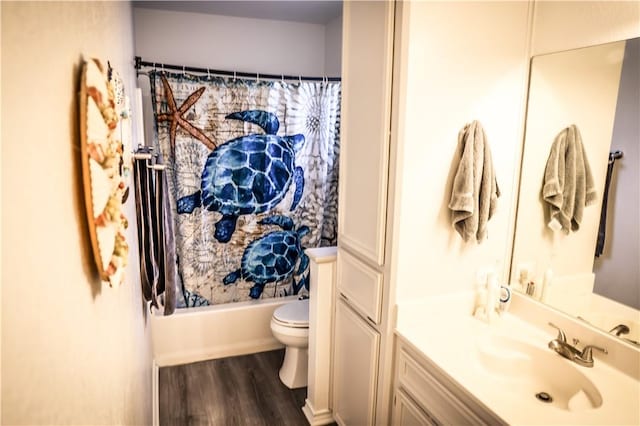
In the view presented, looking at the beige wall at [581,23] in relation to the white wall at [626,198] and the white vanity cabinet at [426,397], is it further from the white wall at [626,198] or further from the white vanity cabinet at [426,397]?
the white vanity cabinet at [426,397]

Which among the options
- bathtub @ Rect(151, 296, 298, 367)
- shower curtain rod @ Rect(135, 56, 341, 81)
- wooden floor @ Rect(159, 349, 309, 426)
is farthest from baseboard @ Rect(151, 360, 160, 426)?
shower curtain rod @ Rect(135, 56, 341, 81)

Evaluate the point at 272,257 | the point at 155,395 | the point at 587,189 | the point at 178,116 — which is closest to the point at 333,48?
the point at 178,116

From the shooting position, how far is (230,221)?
3131 mm

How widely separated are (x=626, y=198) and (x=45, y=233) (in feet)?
5.78

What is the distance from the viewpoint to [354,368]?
2.12 m

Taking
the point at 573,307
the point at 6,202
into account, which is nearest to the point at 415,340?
the point at 573,307

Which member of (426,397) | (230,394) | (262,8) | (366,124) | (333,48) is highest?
(262,8)

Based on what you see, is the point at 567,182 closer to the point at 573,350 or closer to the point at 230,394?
the point at 573,350

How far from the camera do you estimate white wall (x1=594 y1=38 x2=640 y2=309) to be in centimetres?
147

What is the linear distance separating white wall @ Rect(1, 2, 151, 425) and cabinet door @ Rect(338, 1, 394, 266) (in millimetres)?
1166

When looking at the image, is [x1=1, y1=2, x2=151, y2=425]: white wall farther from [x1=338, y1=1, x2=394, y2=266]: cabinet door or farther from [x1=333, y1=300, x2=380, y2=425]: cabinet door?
[x1=333, y1=300, x2=380, y2=425]: cabinet door

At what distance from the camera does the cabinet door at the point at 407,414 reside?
1629 mm

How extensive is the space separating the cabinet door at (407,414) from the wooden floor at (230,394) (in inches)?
31.4

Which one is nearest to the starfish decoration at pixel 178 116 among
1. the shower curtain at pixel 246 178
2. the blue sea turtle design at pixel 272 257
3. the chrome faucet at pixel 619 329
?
the shower curtain at pixel 246 178
